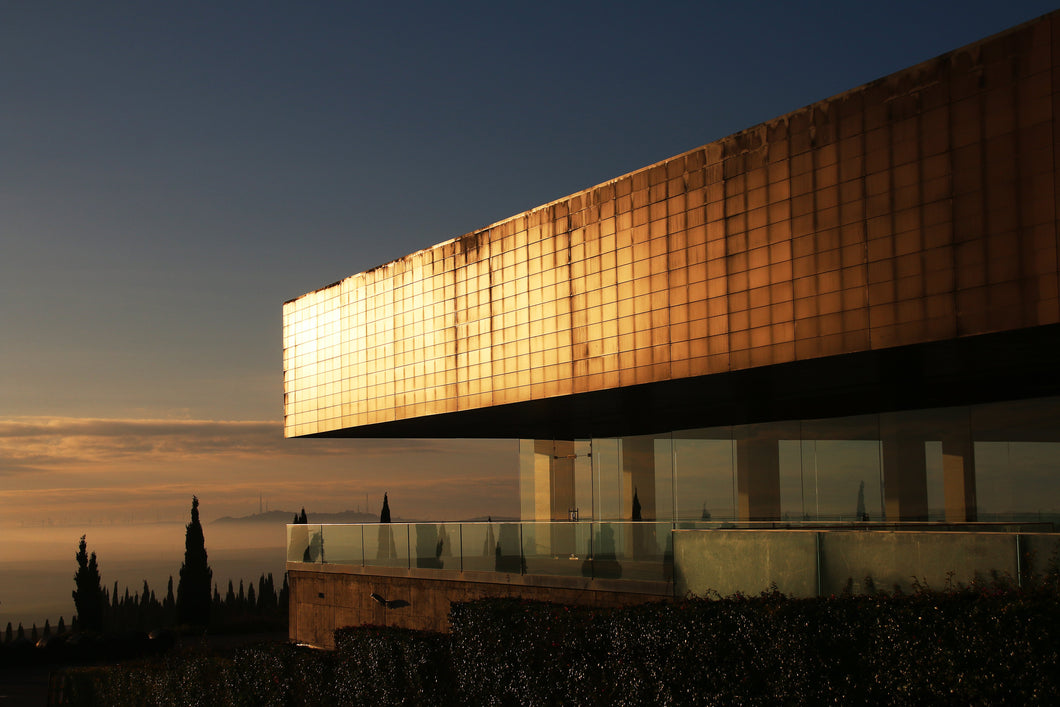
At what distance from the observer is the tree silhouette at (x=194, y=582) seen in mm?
64375

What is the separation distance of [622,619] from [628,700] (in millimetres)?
1266

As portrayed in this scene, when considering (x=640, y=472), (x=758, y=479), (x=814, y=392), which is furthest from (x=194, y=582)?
(x=814, y=392)

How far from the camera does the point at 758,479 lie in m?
32.5

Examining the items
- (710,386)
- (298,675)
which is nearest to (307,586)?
(298,675)

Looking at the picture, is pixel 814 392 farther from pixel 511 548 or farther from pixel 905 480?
pixel 511 548

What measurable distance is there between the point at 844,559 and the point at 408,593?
17662 millimetres

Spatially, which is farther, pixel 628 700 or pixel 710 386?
pixel 710 386

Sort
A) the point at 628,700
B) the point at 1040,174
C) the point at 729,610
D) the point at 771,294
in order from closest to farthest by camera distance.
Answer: the point at 729,610, the point at 628,700, the point at 1040,174, the point at 771,294

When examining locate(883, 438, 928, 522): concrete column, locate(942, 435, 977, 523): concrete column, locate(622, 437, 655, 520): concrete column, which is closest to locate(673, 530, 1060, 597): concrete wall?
locate(883, 438, 928, 522): concrete column

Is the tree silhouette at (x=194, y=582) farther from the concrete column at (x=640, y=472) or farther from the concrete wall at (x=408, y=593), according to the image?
the concrete column at (x=640, y=472)

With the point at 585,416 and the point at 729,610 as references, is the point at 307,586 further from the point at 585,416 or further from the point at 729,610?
the point at 729,610

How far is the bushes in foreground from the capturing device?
42.7ft

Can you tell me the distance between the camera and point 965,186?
808 inches

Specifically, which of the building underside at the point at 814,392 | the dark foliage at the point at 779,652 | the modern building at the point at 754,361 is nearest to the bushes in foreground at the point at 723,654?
the dark foliage at the point at 779,652
